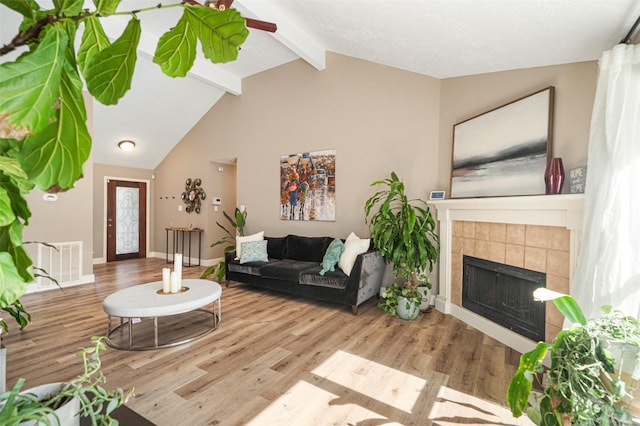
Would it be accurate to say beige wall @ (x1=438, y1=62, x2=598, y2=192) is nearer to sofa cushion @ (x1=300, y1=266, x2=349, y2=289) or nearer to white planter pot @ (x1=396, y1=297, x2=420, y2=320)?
white planter pot @ (x1=396, y1=297, x2=420, y2=320)

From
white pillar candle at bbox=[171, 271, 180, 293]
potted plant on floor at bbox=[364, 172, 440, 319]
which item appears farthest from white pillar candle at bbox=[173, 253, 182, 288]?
potted plant on floor at bbox=[364, 172, 440, 319]

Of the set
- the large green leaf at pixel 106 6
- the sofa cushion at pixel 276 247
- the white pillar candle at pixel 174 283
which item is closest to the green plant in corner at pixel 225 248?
the sofa cushion at pixel 276 247

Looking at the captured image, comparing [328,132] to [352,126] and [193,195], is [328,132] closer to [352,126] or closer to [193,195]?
[352,126]

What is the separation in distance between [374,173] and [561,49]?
232 cm

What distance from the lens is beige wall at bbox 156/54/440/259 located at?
3.93 m

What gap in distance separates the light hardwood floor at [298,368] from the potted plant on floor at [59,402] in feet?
4.94

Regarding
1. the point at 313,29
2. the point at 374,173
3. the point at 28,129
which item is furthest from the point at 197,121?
the point at 28,129

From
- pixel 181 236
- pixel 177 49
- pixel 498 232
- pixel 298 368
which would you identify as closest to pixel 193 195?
pixel 181 236

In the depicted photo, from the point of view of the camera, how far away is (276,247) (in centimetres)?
485

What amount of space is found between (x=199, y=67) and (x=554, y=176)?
493 cm

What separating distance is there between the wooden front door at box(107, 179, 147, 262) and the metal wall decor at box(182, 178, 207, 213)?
135 centimetres

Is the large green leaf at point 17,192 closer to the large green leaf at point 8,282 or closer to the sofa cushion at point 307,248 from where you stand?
the large green leaf at point 8,282

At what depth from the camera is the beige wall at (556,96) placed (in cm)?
241

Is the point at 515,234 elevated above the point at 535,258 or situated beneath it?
elevated above
